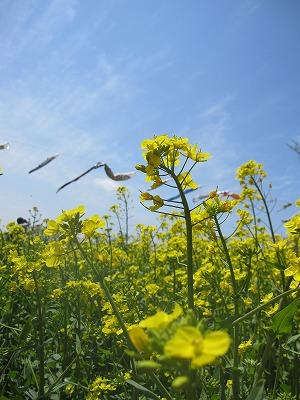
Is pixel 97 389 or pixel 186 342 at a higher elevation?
pixel 186 342

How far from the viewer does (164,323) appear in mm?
1085

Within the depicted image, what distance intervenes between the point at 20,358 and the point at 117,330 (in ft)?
3.70

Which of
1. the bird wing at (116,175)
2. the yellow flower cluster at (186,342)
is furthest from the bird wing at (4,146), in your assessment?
the yellow flower cluster at (186,342)

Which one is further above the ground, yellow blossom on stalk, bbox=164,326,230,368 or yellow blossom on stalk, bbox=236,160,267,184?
yellow blossom on stalk, bbox=236,160,267,184

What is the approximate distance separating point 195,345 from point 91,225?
115cm

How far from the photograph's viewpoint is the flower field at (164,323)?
1.17m

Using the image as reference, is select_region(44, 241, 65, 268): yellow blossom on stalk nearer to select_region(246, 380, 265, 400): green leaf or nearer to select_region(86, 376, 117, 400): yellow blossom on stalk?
select_region(246, 380, 265, 400): green leaf

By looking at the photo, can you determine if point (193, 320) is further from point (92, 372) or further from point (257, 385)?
point (92, 372)

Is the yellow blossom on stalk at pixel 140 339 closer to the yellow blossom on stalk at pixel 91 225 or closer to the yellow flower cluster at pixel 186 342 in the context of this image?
the yellow flower cluster at pixel 186 342

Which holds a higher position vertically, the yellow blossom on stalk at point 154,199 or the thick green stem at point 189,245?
the yellow blossom on stalk at point 154,199

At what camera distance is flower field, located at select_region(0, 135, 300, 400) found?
1.17 metres

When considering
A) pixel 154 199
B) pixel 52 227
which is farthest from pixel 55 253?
pixel 154 199

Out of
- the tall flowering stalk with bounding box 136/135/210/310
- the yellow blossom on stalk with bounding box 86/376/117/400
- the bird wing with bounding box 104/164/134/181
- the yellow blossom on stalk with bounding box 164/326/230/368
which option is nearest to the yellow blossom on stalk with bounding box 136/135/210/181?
the tall flowering stalk with bounding box 136/135/210/310

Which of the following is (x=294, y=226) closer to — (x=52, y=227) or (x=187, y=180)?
(x=187, y=180)
